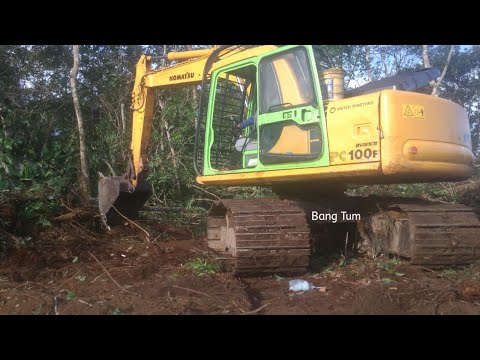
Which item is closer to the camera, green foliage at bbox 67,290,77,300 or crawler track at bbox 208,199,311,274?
green foliage at bbox 67,290,77,300

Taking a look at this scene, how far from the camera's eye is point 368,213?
584 centimetres

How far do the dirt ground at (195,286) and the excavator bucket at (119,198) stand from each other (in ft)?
2.75

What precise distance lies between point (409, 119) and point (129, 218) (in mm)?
4615

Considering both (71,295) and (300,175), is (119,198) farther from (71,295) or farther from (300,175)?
(300,175)

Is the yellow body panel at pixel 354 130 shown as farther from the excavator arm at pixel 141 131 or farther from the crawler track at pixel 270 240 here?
the excavator arm at pixel 141 131

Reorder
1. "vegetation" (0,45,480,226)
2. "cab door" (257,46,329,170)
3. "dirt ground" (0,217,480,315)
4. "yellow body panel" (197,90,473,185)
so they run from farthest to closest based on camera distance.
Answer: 1. "vegetation" (0,45,480,226)
2. "cab door" (257,46,329,170)
3. "yellow body panel" (197,90,473,185)
4. "dirt ground" (0,217,480,315)

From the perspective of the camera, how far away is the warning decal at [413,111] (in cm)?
474

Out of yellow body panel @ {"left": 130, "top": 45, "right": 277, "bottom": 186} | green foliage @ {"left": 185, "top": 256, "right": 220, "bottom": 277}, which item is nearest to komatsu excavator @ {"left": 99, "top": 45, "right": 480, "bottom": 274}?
green foliage @ {"left": 185, "top": 256, "right": 220, "bottom": 277}

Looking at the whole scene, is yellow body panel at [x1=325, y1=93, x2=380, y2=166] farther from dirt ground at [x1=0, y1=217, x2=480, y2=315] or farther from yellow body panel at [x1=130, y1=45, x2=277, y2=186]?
yellow body panel at [x1=130, y1=45, x2=277, y2=186]

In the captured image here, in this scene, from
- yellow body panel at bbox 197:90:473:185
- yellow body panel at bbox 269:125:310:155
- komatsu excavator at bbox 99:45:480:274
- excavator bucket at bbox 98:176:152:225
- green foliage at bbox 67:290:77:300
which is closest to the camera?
green foliage at bbox 67:290:77:300

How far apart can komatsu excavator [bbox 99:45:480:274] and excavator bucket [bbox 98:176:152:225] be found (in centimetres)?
142

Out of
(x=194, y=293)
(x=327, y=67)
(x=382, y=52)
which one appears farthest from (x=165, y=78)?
(x=382, y=52)

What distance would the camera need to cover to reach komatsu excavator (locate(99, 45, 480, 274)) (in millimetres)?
4789

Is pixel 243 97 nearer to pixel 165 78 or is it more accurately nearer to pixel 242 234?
pixel 165 78
